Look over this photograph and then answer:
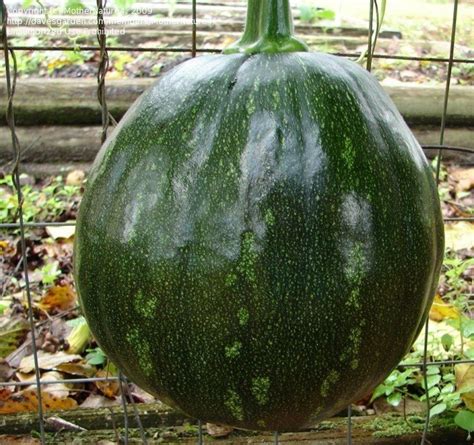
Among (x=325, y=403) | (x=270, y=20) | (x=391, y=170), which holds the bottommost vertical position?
(x=325, y=403)

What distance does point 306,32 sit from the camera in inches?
172

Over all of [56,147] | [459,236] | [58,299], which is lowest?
[58,299]

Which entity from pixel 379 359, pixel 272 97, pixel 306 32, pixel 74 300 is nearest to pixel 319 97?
pixel 272 97

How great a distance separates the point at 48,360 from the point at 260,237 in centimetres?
135

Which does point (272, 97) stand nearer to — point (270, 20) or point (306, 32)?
point (270, 20)

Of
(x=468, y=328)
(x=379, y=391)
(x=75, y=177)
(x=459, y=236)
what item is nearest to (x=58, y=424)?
(x=379, y=391)

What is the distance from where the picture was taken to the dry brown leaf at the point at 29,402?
195 centimetres

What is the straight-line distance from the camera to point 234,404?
1013 millimetres

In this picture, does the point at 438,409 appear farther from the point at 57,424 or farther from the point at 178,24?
the point at 178,24

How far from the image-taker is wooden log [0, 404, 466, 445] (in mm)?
1900

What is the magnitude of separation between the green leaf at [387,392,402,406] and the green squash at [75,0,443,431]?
3.15ft

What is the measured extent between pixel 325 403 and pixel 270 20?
1.73ft

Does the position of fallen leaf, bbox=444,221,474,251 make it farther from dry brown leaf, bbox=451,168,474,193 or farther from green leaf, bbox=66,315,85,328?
green leaf, bbox=66,315,85,328

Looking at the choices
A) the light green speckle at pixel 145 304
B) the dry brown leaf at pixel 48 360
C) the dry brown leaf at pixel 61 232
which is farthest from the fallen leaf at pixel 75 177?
the light green speckle at pixel 145 304
